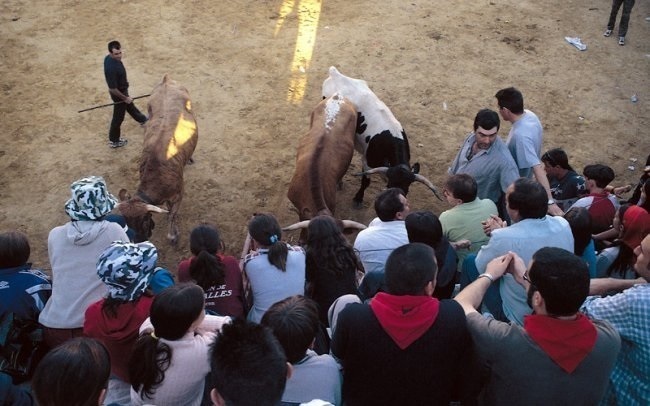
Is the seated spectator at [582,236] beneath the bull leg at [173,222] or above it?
above

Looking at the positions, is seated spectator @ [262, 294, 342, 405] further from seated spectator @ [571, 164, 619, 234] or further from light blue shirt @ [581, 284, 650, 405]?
seated spectator @ [571, 164, 619, 234]

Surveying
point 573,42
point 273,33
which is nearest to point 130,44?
point 273,33

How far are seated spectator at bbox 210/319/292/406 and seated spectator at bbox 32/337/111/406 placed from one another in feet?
1.75

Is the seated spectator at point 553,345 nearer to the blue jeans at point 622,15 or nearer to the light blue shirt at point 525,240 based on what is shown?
the light blue shirt at point 525,240

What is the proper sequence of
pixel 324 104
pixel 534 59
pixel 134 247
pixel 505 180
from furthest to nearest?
pixel 534 59 → pixel 324 104 → pixel 505 180 → pixel 134 247

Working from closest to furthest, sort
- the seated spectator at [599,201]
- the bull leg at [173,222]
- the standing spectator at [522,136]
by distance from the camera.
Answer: the seated spectator at [599,201] → the standing spectator at [522,136] → the bull leg at [173,222]

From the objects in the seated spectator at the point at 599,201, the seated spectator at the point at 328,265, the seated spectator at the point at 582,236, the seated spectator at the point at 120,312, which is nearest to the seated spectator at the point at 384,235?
the seated spectator at the point at 328,265

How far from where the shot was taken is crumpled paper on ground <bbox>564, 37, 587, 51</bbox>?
33.9 feet

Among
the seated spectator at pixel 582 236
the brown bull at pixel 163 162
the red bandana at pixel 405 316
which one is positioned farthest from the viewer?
the brown bull at pixel 163 162

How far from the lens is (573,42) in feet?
34.2

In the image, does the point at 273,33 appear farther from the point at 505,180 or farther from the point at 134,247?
the point at 134,247

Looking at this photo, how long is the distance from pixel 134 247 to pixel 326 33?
7.80 meters

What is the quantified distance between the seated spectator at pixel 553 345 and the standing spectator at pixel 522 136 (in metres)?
3.01

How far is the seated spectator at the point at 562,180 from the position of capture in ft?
20.0
